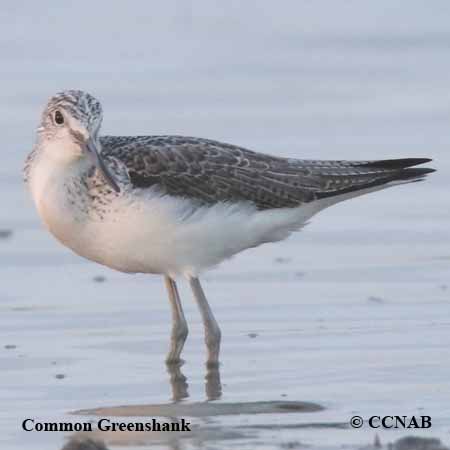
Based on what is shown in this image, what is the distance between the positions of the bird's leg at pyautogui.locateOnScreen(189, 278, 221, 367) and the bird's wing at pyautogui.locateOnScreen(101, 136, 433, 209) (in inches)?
24.2

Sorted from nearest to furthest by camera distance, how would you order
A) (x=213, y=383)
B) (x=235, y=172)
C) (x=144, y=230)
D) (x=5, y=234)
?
(x=213, y=383) < (x=144, y=230) < (x=235, y=172) < (x=5, y=234)

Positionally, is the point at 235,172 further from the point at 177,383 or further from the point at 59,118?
the point at 177,383

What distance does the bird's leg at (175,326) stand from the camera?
12250 millimetres

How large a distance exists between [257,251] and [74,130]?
10.2 feet

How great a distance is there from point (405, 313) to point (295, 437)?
2.92 m

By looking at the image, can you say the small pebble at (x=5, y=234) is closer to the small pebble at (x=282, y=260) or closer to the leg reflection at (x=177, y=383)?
the small pebble at (x=282, y=260)

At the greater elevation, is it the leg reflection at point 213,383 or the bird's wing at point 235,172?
the bird's wing at point 235,172

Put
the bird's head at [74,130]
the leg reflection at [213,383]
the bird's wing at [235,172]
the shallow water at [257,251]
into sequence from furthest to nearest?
1. the bird's wing at [235,172]
2. the bird's head at [74,130]
3. the leg reflection at [213,383]
4. the shallow water at [257,251]

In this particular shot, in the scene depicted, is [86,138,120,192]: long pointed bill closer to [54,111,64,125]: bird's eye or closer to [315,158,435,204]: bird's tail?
[54,111,64,125]: bird's eye

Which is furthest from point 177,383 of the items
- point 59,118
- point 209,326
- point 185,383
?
point 59,118

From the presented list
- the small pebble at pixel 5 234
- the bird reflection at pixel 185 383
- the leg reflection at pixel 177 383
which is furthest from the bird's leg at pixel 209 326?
the small pebble at pixel 5 234

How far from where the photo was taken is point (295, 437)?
10.2 m

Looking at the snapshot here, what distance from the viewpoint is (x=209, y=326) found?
490 inches

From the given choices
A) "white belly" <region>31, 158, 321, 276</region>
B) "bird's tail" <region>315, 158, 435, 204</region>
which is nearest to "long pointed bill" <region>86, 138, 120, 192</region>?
"white belly" <region>31, 158, 321, 276</region>
